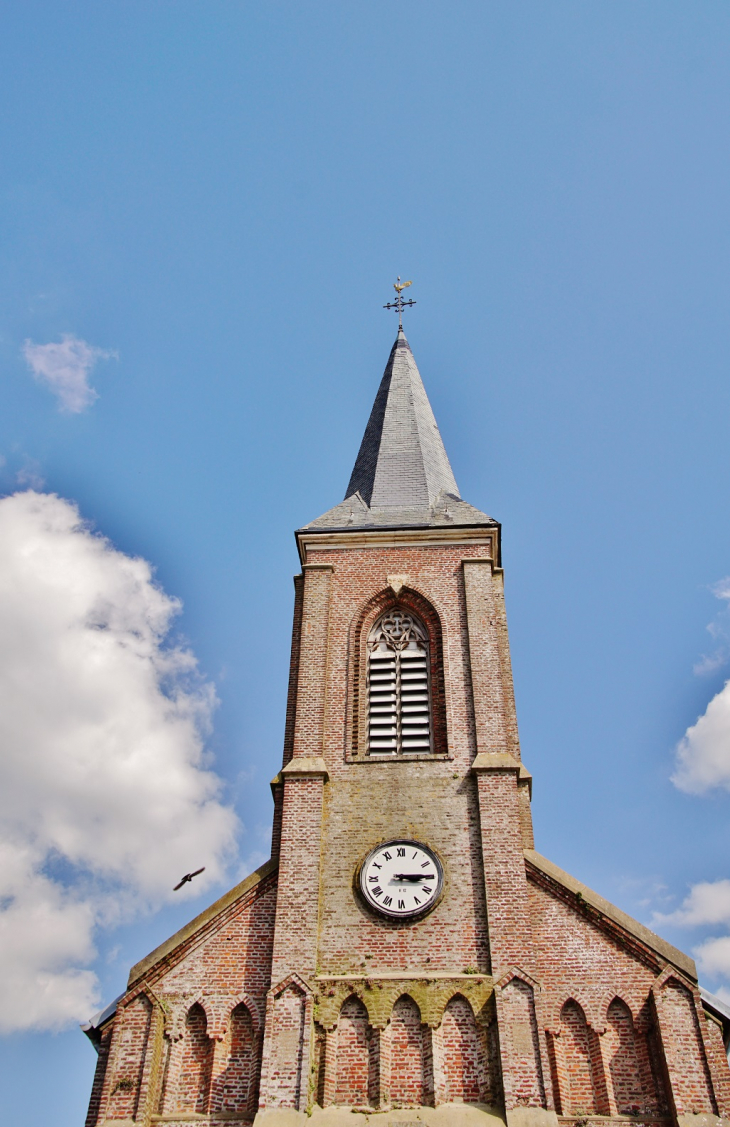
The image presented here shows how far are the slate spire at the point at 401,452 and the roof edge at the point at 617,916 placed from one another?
826 cm

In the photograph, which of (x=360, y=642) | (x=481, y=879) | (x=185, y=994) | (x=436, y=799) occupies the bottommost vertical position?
(x=185, y=994)

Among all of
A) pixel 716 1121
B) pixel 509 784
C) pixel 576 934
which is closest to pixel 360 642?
pixel 509 784

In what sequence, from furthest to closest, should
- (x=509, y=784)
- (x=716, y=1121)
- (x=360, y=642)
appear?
(x=360, y=642) < (x=509, y=784) < (x=716, y=1121)

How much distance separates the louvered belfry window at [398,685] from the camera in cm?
1558

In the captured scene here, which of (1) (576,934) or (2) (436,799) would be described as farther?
(2) (436,799)

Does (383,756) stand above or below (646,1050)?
above

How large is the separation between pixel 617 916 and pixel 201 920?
5.98 metres

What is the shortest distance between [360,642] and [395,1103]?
7.46 m

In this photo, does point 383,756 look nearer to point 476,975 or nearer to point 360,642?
point 360,642

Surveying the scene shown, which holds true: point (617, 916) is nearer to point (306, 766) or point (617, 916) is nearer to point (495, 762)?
point (495, 762)

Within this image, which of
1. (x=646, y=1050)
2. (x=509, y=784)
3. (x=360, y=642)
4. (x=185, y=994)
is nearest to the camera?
(x=646, y=1050)

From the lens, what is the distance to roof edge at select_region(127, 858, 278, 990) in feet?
43.2

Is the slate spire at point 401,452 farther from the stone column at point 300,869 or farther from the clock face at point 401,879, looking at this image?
the clock face at point 401,879

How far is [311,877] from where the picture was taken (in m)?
13.6
